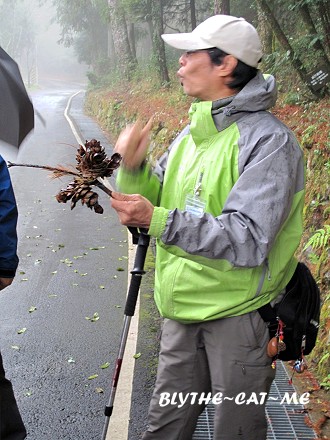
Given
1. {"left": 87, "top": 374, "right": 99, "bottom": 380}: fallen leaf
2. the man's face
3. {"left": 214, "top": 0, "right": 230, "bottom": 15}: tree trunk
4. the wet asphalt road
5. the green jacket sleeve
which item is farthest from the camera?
{"left": 214, "top": 0, "right": 230, "bottom": 15}: tree trunk

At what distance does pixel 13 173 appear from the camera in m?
15.7

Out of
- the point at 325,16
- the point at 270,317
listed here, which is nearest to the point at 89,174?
the point at 270,317

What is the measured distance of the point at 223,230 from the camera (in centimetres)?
249

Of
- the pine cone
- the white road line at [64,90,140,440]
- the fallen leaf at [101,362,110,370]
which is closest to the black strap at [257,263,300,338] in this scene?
the pine cone

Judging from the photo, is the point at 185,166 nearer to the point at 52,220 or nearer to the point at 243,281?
the point at 243,281

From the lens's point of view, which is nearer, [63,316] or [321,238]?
[321,238]

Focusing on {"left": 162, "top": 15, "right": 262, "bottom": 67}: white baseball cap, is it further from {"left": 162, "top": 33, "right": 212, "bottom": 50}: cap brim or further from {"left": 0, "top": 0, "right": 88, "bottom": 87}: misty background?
{"left": 0, "top": 0, "right": 88, "bottom": 87}: misty background

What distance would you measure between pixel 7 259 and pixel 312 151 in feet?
18.7

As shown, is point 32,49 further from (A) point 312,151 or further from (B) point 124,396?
(B) point 124,396

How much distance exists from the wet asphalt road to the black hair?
32.6 inches

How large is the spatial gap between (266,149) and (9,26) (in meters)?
86.1

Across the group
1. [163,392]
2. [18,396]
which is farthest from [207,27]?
[18,396]

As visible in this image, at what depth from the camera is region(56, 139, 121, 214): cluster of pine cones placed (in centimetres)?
268

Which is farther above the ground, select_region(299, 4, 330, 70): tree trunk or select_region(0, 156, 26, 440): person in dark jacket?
select_region(299, 4, 330, 70): tree trunk
